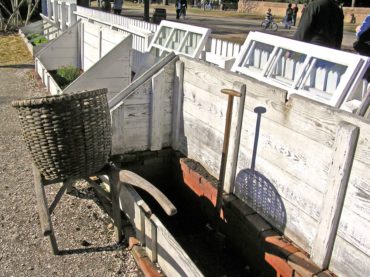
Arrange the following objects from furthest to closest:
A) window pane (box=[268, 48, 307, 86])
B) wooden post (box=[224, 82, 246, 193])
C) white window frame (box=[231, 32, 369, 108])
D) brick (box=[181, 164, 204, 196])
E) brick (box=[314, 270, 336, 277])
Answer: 1. brick (box=[181, 164, 204, 196])
2. window pane (box=[268, 48, 307, 86])
3. wooden post (box=[224, 82, 246, 193])
4. white window frame (box=[231, 32, 369, 108])
5. brick (box=[314, 270, 336, 277])

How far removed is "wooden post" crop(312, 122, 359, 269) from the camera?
9.09ft

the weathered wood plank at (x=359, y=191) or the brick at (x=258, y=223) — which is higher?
the weathered wood plank at (x=359, y=191)

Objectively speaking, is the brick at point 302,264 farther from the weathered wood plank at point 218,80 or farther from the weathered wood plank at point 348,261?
the weathered wood plank at point 218,80

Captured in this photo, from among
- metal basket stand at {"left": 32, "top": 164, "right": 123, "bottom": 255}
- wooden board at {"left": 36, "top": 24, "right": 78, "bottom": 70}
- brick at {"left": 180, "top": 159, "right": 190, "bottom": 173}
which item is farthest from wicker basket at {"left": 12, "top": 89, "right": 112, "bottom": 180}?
wooden board at {"left": 36, "top": 24, "right": 78, "bottom": 70}

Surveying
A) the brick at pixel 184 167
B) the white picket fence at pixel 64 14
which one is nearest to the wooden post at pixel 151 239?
the brick at pixel 184 167

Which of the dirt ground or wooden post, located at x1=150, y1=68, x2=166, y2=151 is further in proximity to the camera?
wooden post, located at x1=150, y1=68, x2=166, y2=151

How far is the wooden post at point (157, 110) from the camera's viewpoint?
4949mm

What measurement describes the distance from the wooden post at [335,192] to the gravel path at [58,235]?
1522 mm

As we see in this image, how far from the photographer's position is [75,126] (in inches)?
134

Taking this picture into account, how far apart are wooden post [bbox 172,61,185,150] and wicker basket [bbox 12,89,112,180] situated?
151 cm

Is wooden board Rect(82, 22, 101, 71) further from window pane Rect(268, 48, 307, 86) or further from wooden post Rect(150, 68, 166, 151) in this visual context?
window pane Rect(268, 48, 307, 86)

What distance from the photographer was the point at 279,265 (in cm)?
340

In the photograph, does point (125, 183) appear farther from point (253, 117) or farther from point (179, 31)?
point (179, 31)

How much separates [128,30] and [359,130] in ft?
22.2
